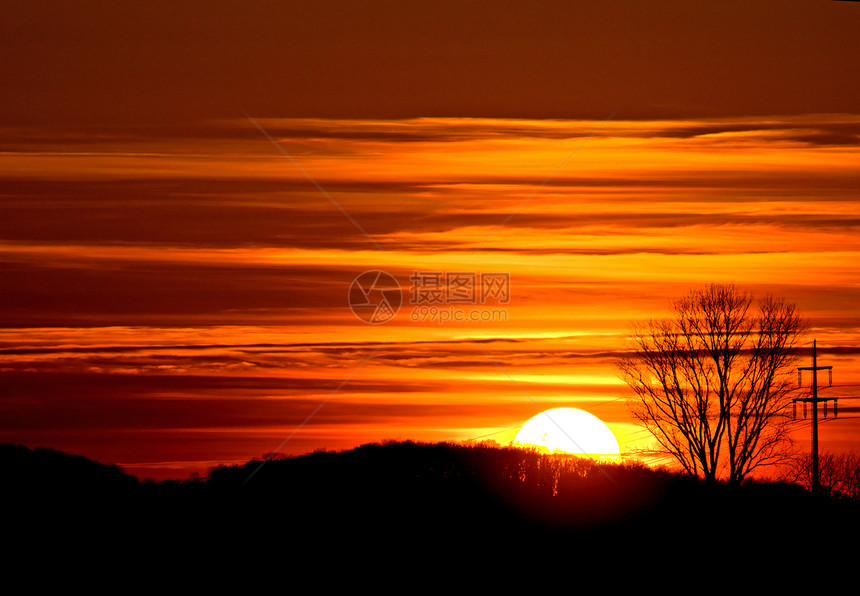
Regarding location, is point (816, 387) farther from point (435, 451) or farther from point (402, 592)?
point (402, 592)

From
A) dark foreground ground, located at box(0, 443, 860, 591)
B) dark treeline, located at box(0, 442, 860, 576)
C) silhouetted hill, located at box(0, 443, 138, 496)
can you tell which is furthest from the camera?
silhouetted hill, located at box(0, 443, 138, 496)

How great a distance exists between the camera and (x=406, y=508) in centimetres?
2873

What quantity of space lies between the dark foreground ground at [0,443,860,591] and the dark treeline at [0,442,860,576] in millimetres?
58

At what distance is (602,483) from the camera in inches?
1259

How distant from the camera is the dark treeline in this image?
25.1 meters

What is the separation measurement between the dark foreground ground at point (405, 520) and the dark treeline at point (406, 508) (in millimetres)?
58

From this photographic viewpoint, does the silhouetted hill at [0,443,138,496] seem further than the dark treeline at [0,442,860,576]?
Yes

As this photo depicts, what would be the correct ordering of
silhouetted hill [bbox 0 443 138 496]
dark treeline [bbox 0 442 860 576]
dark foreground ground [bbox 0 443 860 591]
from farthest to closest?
silhouetted hill [bbox 0 443 138 496] → dark treeline [bbox 0 442 860 576] → dark foreground ground [bbox 0 443 860 591]

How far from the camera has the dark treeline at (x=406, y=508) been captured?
2514 centimetres

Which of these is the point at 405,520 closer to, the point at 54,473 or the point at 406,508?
the point at 406,508

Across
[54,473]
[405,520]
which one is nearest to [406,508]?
[405,520]

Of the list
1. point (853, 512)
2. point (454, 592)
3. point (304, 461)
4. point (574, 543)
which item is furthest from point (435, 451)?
point (853, 512)

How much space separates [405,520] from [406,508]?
84 cm

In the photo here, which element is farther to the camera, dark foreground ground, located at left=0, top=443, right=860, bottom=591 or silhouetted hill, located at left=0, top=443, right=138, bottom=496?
silhouetted hill, located at left=0, top=443, right=138, bottom=496
